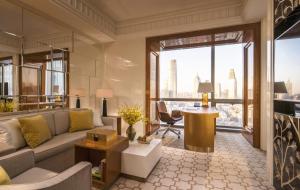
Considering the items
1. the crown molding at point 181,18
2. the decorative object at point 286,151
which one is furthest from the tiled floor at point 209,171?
the crown molding at point 181,18

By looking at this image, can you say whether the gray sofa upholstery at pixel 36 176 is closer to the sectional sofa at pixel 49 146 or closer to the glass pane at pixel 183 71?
the sectional sofa at pixel 49 146

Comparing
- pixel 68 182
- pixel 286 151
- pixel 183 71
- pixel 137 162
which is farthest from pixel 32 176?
pixel 183 71

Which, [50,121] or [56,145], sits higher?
[50,121]

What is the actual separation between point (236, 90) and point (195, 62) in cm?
165

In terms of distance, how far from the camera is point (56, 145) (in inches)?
96.9

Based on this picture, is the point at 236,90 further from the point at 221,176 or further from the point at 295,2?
the point at 295,2

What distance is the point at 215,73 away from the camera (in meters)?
5.66

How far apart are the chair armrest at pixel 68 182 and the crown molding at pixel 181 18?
152 inches

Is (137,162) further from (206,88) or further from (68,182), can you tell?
(206,88)

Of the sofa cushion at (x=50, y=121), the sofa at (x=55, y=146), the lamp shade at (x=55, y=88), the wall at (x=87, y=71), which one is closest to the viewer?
the sofa at (x=55, y=146)

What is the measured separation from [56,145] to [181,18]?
3776 millimetres

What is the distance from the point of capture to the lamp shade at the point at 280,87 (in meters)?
1.94

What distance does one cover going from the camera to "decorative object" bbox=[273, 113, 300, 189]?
66.6 inches

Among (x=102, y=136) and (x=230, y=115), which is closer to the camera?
(x=102, y=136)
